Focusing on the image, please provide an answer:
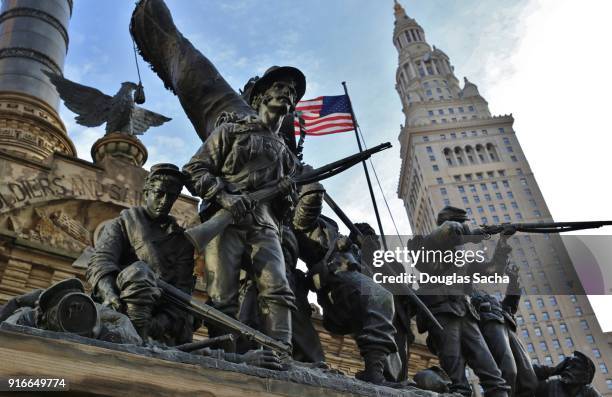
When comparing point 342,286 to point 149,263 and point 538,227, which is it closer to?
point 149,263

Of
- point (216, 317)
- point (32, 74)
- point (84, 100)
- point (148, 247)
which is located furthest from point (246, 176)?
point (32, 74)

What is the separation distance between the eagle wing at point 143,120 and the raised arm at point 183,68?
42.6ft

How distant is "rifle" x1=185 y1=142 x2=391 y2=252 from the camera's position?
520 centimetres

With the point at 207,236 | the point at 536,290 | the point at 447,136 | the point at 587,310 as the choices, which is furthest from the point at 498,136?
the point at 207,236

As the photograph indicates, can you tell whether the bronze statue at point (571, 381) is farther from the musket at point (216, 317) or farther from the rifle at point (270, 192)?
the musket at point (216, 317)

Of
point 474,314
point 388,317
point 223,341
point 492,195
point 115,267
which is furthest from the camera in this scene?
point 492,195

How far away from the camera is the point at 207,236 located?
525 centimetres

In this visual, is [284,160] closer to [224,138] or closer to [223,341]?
[224,138]

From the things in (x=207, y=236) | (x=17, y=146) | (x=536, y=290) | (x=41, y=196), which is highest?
(x=536, y=290)

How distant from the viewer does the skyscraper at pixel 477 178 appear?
78.9m

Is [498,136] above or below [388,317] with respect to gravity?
above

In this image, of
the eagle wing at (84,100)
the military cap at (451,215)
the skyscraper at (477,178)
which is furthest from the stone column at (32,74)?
the skyscraper at (477,178)

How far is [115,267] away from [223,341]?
4.07 ft

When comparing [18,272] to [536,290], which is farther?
[536,290]
